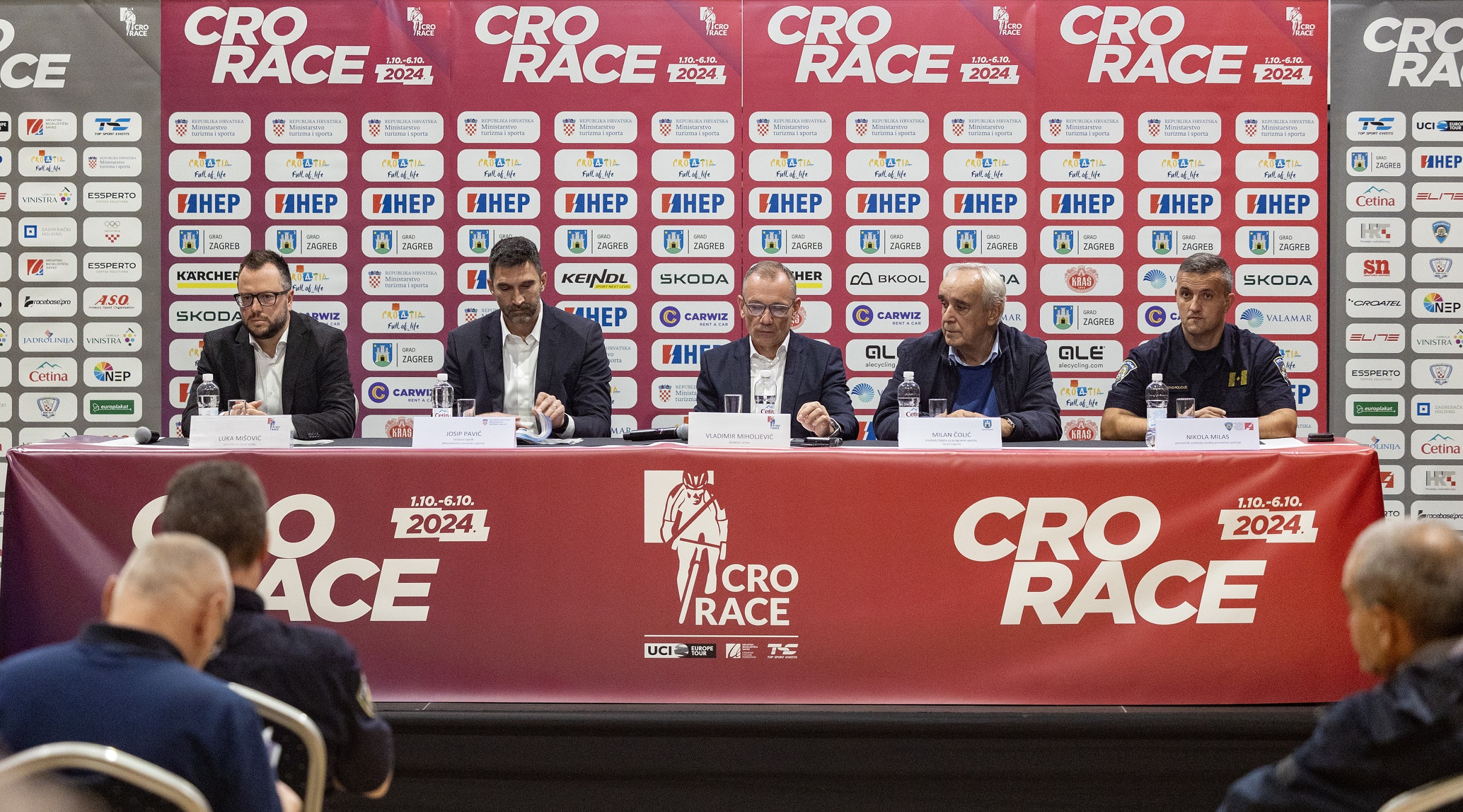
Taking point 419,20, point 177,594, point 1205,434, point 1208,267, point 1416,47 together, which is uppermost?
point 419,20

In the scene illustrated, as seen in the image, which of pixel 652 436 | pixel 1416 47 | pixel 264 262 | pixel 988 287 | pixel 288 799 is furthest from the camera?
pixel 1416 47

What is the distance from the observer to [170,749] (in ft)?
4.07

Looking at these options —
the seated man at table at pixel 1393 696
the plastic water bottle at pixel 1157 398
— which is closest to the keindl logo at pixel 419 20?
the plastic water bottle at pixel 1157 398

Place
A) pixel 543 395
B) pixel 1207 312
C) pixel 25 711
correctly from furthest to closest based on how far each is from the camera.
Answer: pixel 1207 312
pixel 543 395
pixel 25 711

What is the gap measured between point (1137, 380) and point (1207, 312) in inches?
11.7

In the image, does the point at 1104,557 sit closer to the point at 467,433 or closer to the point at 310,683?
the point at 467,433

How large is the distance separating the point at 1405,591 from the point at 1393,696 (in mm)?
130

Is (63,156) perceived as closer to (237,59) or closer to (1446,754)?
(237,59)

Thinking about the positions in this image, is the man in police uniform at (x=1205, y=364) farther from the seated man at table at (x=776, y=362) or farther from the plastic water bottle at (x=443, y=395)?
the plastic water bottle at (x=443, y=395)

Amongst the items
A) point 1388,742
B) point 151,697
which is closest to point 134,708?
point 151,697

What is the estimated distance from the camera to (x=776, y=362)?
3.99 m

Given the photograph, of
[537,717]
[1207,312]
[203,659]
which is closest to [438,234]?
[537,717]

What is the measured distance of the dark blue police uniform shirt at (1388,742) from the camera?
51.5 inches

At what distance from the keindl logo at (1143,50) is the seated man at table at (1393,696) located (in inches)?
145
